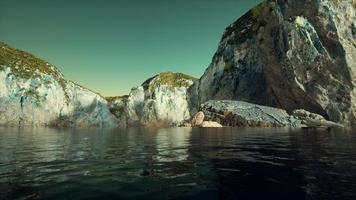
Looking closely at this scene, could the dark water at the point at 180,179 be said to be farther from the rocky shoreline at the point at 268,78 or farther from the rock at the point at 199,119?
the rock at the point at 199,119

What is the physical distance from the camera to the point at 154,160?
16719 millimetres

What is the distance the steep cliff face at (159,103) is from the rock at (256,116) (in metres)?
81.0

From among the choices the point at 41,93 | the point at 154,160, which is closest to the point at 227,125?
the point at 154,160

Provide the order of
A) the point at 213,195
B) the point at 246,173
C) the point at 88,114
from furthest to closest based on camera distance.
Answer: the point at 88,114 < the point at 246,173 < the point at 213,195

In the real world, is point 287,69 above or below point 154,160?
above

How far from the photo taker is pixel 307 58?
286 feet

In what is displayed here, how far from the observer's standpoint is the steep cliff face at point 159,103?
177750mm

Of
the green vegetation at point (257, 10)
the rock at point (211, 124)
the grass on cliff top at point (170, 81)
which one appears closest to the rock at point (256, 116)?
the rock at point (211, 124)

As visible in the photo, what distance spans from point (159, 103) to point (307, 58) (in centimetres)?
10460

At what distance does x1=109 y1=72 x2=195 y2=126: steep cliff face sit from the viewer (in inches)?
6998

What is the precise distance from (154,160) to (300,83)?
262 ft

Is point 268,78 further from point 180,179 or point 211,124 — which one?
point 180,179

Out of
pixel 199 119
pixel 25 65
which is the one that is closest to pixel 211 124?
pixel 199 119

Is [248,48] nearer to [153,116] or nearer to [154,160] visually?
[153,116]
